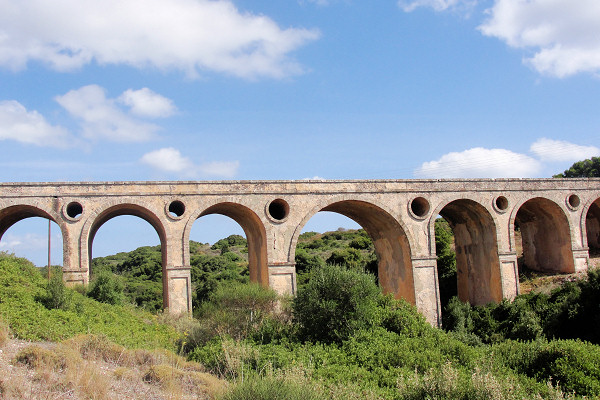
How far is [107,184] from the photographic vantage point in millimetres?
19359

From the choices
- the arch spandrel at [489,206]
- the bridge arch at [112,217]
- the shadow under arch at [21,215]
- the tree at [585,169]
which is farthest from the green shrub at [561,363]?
the tree at [585,169]

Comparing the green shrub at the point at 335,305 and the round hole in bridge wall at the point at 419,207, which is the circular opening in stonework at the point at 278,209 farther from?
the round hole in bridge wall at the point at 419,207

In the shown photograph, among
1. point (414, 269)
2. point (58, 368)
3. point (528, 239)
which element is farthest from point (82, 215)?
point (528, 239)

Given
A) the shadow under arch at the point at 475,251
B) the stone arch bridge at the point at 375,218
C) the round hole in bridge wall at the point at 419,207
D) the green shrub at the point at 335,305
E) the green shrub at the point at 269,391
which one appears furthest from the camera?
the shadow under arch at the point at 475,251

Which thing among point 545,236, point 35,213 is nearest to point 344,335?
point 35,213

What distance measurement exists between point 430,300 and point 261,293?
23.6 ft

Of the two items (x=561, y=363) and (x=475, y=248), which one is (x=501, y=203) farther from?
(x=561, y=363)

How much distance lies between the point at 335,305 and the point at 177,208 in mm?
7229

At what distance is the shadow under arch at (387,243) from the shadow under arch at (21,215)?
8.04 m

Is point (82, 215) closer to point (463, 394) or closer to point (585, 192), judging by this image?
point (463, 394)

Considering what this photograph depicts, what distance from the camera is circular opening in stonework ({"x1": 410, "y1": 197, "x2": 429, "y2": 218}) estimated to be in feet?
73.0

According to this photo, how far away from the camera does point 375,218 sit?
75.6 ft

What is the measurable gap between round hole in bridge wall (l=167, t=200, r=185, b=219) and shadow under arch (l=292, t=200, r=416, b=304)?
13.7 feet

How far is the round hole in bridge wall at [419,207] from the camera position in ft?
72.8
